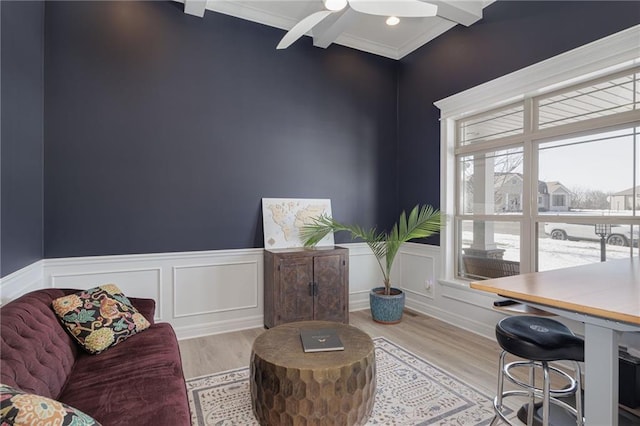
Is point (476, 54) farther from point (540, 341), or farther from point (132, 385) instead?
point (132, 385)

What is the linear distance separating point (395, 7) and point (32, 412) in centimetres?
275

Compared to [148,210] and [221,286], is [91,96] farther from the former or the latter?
[221,286]

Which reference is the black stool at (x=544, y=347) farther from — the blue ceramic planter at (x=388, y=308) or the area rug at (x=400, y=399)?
the blue ceramic planter at (x=388, y=308)

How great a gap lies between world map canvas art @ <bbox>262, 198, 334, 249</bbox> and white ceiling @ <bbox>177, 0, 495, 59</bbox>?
1.77 metres

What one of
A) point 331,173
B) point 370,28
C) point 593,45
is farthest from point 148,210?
point 593,45

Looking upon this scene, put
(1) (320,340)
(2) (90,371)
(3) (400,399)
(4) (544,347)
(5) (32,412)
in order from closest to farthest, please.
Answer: (5) (32,412) < (4) (544,347) < (2) (90,371) < (1) (320,340) < (3) (400,399)

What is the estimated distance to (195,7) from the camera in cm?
320

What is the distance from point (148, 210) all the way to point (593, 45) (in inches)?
157

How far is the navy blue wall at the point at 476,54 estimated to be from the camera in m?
2.60

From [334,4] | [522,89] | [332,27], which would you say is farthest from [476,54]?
[334,4]

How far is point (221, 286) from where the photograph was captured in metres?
3.48

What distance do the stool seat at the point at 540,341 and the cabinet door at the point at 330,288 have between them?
1976 mm

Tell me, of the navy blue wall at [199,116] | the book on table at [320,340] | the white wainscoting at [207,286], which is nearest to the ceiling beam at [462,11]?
the navy blue wall at [199,116]

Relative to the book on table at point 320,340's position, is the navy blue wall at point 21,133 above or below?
above
